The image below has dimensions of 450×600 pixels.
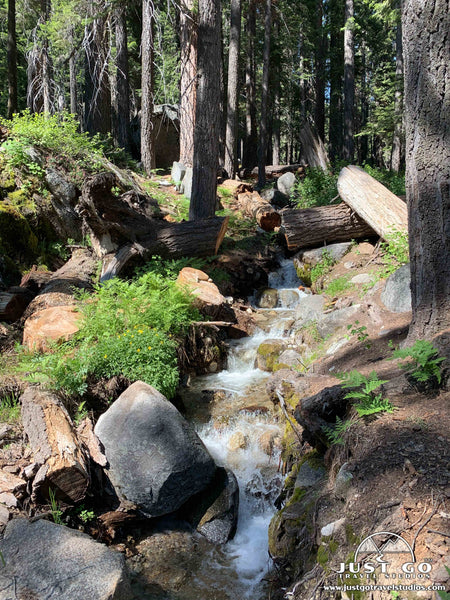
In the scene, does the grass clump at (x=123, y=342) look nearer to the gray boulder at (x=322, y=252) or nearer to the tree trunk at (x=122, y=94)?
the gray boulder at (x=322, y=252)

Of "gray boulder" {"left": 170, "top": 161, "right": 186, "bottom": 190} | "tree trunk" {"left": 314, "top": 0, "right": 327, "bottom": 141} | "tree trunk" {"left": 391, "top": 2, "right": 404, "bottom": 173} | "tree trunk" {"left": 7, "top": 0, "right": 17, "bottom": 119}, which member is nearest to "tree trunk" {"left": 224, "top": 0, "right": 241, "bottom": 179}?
"gray boulder" {"left": 170, "top": 161, "right": 186, "bottom": 190}

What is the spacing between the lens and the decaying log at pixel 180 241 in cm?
909

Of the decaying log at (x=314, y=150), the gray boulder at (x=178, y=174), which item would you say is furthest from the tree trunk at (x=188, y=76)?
the decaying log at (x=314, y=150)

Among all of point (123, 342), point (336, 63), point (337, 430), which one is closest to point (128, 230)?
point (123, 342)

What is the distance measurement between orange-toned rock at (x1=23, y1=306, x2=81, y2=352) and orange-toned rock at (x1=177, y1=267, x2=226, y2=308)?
2.07m

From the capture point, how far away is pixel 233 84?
18.0m

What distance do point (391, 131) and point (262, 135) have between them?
285 inches

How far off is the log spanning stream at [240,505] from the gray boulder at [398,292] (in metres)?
2.32

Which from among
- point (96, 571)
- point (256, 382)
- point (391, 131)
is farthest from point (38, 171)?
point (391, 131)

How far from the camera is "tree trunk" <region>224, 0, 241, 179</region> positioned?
57.3 ft

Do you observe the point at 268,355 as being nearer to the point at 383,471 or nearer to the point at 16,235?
the point at 383,471

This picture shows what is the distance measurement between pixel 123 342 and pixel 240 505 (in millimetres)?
2633

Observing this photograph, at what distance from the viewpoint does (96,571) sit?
337 cm

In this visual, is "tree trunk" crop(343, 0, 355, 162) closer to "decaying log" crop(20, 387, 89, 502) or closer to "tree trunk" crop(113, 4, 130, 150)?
"tree trunk" crop(113, 4, 130, 150)
